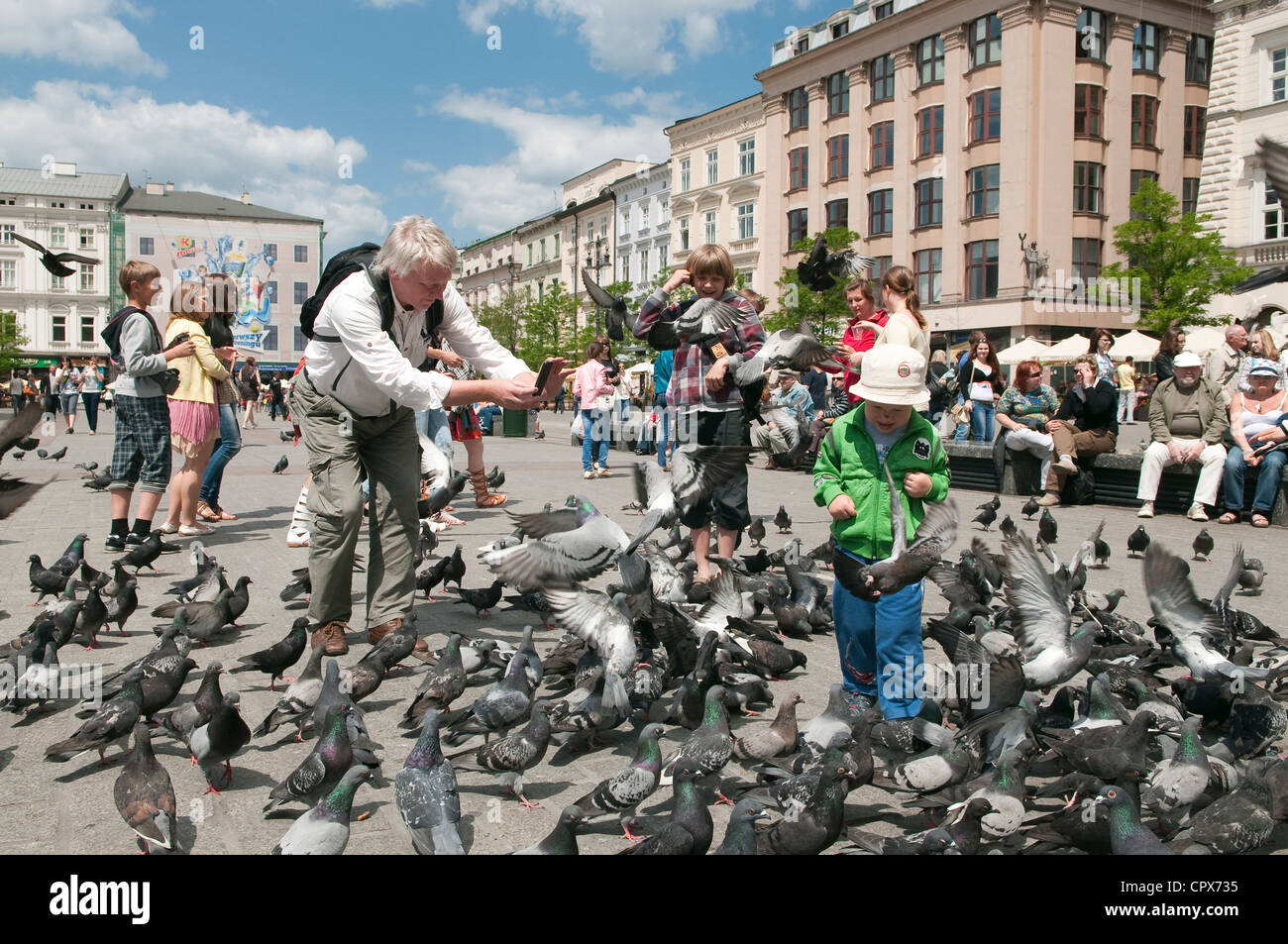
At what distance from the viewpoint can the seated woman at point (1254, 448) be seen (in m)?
10.3

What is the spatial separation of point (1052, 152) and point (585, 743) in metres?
41.2

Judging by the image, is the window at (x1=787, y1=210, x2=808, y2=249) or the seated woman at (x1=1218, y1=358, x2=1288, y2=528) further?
the window at (x1=787, y1=210, x2=808, y2=249)

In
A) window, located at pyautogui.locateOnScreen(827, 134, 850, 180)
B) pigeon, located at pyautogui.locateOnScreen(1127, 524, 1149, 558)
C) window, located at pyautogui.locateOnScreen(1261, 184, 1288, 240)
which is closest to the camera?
pigeon, located at pyautogui.locateOnScreen(1127, 524, 1149, 558)

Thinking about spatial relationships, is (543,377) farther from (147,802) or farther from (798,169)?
(798,169)

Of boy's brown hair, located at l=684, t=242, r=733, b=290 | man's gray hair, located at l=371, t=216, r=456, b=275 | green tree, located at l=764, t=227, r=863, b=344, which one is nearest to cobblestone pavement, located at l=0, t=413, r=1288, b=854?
man's gray hair, located at l=371, t=216, r=456, b=275

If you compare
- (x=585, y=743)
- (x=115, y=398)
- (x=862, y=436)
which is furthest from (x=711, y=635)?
(x=115, y=398)

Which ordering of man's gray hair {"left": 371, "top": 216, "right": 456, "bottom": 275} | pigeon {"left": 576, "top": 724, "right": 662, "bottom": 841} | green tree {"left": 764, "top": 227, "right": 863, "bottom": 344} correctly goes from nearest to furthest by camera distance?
1. pigeon {"left": 576, "top": 724, "right": 662, "bottom": 841}
2. man's gray hair {"left": 371, "top": 216, "right": 456, "bottom": 275}
3. green tree {"left": 764, "top": 227, "right": 863, "bottom": 344}

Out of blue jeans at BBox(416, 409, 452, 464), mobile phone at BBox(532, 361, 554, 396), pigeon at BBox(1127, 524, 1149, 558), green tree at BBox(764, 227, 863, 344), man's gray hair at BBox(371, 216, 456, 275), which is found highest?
green tree at BBox(764, 227, 863, 344)

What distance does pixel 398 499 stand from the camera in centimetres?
544

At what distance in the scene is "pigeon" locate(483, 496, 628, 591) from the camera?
4762mm

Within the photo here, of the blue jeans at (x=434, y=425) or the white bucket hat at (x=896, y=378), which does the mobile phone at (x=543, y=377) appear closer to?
the white bucket hat at (x=896, y=378)

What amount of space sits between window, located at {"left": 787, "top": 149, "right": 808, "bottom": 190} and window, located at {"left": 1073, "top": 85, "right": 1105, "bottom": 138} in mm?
13454

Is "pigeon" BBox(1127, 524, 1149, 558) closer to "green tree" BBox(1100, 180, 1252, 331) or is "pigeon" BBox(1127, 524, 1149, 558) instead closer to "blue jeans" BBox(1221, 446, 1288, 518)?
"blue jeans" BBox(1221, 446, 1288, 518)

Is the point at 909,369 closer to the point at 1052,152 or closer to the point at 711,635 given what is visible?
the point at 711,635
